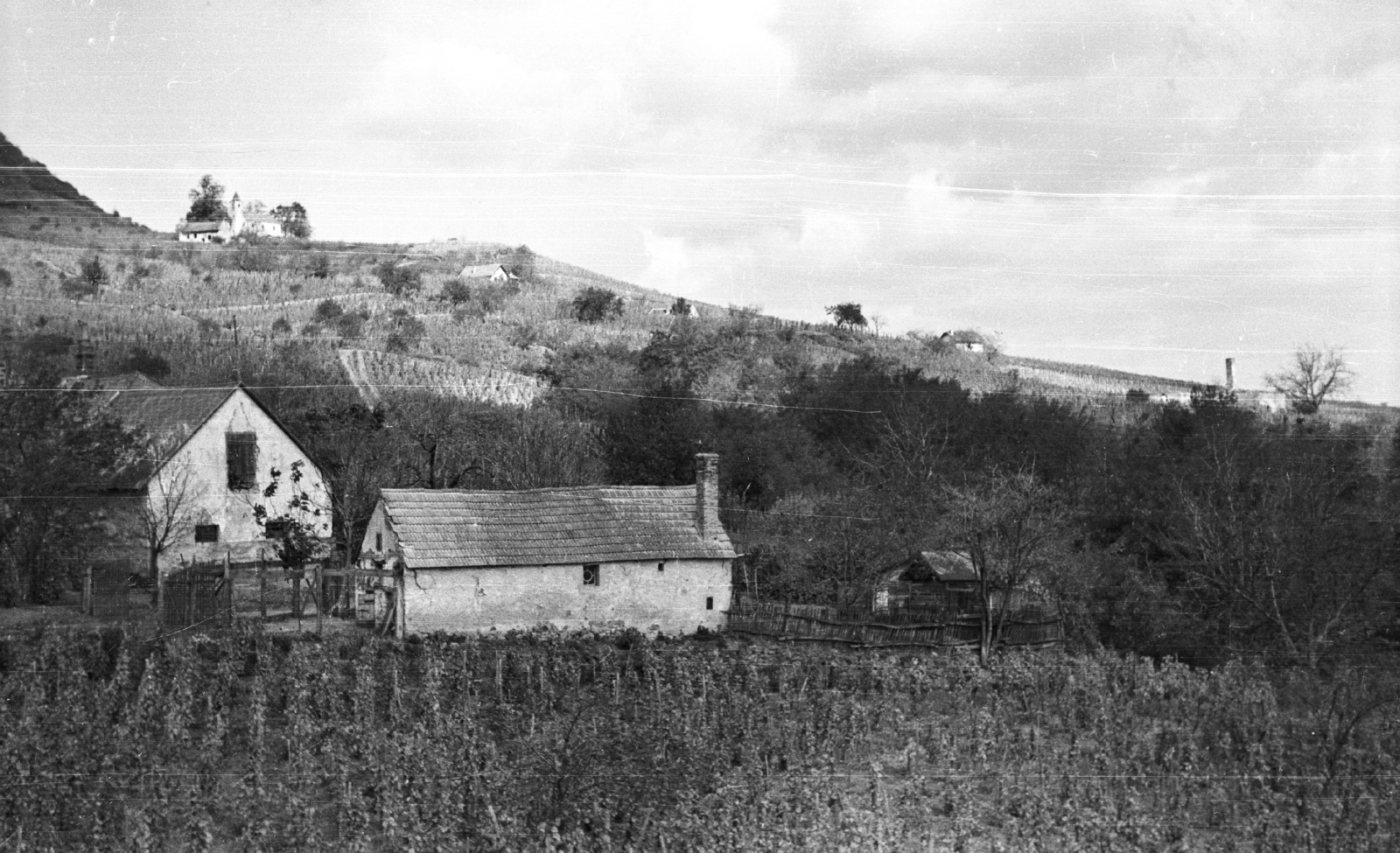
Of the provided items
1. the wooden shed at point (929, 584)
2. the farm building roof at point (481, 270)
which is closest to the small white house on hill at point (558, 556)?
the wooden shed at point (929, 584)

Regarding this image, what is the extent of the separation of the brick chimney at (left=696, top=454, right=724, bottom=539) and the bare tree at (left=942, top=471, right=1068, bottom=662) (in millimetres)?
6757

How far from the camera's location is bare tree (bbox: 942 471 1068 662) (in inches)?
1291

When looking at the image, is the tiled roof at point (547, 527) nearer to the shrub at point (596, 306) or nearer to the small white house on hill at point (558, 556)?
the small white house on hill at point (558, 556)

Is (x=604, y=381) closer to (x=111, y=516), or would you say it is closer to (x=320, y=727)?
(x=111, y=516)

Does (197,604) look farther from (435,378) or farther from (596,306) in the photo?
Answer: (596,306)

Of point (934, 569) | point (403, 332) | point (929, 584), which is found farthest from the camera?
point (403, 332)

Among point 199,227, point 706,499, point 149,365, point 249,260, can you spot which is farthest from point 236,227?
point 706,499

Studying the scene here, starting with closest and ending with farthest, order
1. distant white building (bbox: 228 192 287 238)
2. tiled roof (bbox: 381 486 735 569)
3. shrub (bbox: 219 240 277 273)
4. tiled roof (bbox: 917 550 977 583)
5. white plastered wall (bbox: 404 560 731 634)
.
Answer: white plastered wall (bbox: 404 560 731 634)
tiled roof (bbox: 381 486 735 569)
tiled roof (bbox: 917 550 977 583)
shrub (bbox: 219 240 277 273)
distant white building (bbox: 228 192 287 238)

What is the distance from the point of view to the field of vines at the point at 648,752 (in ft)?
53.8

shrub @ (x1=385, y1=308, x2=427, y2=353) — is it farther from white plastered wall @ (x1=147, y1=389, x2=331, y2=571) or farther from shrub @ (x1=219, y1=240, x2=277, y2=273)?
white plastered wall @ (x1=147, y1=389, x2=331, y2=571)

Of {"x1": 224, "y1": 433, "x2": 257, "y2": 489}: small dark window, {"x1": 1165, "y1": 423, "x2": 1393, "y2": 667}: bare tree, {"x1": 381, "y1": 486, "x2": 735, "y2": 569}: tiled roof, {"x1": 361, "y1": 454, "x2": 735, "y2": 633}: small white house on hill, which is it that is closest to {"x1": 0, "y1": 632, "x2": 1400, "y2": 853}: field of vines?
{"x1": 361, "y1": 454, "x2": 735, "y2": 633}: small white house on hill

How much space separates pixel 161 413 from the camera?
39.9 m

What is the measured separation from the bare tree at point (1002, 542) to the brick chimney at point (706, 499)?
6.76m

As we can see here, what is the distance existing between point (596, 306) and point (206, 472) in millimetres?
62786
